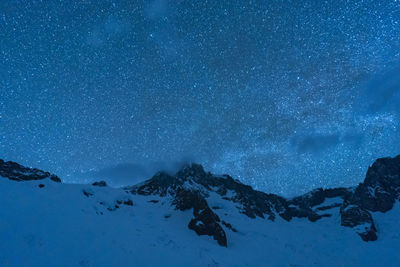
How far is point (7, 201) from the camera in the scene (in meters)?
25.8

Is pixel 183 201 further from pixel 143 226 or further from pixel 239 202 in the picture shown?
pixel 239 202

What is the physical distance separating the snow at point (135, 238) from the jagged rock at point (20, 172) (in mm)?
10094

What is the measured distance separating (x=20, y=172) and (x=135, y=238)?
94.2 ft

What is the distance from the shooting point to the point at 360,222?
5966 centimetres

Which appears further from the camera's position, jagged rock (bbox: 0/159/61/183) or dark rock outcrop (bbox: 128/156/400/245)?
dark rock outcrop (bbox: 128/156/400/245)

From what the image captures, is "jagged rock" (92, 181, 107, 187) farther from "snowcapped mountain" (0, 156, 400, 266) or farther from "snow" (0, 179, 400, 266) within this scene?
"snow" (0, 179, 400, 266)

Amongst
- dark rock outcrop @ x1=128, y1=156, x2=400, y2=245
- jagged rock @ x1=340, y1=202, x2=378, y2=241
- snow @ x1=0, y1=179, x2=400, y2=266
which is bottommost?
snow @ x1=0, y1=179, x2=400, y2=266

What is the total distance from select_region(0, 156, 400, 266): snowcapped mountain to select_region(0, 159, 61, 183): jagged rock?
0.15 m

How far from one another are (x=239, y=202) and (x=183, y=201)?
23.4m

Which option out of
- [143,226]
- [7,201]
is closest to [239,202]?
[143,226]

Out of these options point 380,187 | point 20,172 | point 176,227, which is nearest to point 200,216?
point 176,227

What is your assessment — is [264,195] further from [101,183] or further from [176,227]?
[101,183]

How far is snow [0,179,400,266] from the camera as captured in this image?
21516 mm

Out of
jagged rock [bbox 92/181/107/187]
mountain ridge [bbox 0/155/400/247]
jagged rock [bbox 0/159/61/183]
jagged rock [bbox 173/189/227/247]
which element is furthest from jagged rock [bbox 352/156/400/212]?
jagged rock [bbox 0/159/61/183]
